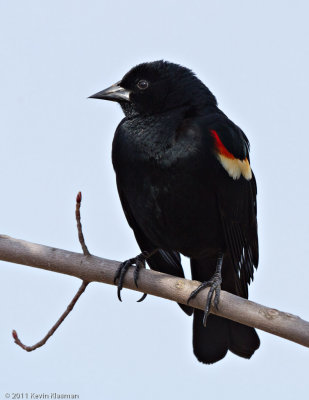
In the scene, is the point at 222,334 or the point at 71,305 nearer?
the point at 71,305

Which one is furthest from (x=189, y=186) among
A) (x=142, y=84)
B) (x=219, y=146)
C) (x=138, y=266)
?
(x=142, y=84)

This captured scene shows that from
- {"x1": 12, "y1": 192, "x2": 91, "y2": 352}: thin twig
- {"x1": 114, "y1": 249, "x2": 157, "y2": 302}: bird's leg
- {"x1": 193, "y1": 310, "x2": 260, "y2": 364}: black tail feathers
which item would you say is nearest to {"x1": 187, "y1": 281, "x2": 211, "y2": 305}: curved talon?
{"x1": 114, "y1": 249, "x2": 157, "y2": 302}: bird's leg

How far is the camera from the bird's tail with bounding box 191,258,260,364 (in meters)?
3.94

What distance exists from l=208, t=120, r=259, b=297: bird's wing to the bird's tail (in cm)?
10

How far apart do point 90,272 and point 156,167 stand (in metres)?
0.77

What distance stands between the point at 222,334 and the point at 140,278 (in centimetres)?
92

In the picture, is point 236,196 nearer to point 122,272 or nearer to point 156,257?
point 156,257

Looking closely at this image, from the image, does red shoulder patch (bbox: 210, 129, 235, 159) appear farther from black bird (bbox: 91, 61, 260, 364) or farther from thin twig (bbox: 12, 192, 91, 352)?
thin twig (bbox: 12, 192, 91, 352)

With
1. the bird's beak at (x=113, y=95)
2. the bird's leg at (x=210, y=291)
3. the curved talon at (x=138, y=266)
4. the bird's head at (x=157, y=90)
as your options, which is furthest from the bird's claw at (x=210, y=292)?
the bird's beak at (x=113, y=95)

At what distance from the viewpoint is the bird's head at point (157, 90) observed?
396 centimetres

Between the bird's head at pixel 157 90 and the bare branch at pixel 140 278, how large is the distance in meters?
1.12

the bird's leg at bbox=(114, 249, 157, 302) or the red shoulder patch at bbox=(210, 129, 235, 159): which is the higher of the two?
the red shoulder patch at bbox=(210, 129, 235, 159)

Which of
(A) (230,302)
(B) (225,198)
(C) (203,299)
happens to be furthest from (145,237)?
(A) (230,302)

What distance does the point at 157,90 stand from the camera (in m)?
4.04
